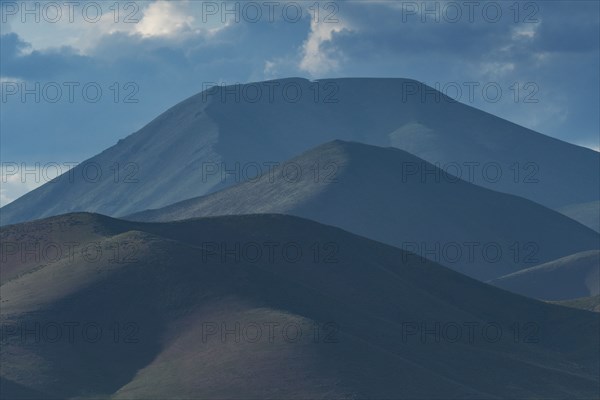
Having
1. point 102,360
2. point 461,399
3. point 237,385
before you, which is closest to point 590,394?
point 461,399

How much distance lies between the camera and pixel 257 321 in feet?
360

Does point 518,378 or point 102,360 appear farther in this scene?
point 518,378

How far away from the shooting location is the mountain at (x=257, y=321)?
99812 mm

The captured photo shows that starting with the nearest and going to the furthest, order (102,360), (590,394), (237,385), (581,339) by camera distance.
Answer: (237,385), (102,360), (590,394), (581,339)

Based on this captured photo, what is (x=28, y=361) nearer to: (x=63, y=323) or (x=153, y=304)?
(x=63, y=323)

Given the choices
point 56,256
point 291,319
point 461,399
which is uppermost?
point 56,256

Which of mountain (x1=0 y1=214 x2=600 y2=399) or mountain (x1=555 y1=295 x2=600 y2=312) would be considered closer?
mountain (x1=0 y1=214 x2=600 y2=399)

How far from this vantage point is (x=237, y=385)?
97.0 m

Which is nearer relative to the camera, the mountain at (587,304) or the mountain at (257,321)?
the mountain at (257,321)

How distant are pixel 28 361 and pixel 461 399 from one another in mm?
35093

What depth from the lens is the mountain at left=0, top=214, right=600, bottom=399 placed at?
99812 millimetres

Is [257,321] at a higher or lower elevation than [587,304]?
lower

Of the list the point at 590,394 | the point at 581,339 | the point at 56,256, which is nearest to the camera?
the point at 590,394

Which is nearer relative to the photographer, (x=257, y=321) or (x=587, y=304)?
(x=257, y=321)
